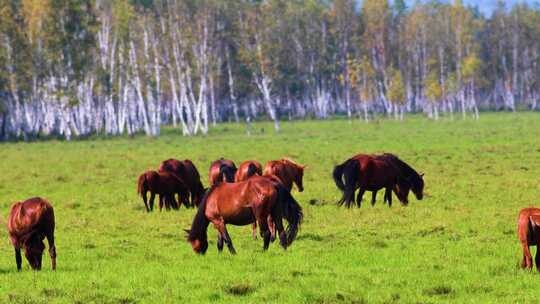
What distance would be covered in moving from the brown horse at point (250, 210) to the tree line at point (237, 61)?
53551 millimetres

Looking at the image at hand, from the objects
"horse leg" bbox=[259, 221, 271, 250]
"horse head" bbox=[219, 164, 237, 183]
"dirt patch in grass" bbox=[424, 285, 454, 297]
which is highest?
"horse head" bbox=[219, 164, 237, 183]

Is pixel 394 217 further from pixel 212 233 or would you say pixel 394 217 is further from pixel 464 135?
pixel 464 135

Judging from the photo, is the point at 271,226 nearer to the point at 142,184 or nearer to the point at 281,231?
the point at 281,231

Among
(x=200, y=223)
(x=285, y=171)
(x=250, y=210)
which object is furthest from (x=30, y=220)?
(x=285, y=171)

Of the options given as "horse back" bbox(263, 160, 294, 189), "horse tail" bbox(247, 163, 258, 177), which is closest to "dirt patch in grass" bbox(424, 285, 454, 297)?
"horse tail" bbox(247, 163, 258, 177)

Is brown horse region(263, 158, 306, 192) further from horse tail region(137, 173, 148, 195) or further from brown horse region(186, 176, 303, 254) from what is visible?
brown horse region(186, 176, 303, 254)

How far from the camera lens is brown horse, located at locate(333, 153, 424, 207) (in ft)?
73.5

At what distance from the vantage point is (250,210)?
15.1m

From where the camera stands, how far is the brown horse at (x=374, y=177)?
882 inches

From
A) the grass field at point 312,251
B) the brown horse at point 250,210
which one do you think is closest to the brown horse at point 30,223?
the grass field at point 312,251

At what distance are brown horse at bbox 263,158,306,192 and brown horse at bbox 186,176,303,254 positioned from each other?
7979 millimetres

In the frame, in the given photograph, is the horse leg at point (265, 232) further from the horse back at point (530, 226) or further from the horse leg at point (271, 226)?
the horse back at point (530, 226)

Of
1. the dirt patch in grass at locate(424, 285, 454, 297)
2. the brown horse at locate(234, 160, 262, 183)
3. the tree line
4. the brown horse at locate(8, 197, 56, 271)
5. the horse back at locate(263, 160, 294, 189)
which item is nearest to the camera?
the dirt patch in grass at locate(424, 285, 454, 297)

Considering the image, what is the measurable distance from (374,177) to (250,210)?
8.21 m
